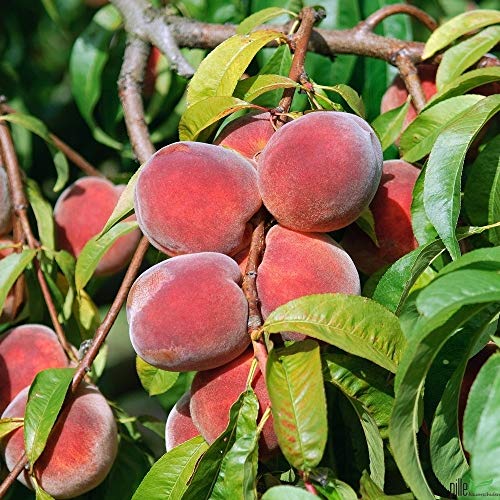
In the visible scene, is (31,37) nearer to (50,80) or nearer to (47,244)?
(50,80)

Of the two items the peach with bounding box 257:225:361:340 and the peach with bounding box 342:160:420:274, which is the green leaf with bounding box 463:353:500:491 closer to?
the peach with bounding box 257:225:361:340

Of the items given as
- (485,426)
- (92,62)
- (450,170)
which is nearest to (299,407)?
(485,426)

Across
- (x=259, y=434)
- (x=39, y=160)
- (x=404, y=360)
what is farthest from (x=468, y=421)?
(x=39, y=160)

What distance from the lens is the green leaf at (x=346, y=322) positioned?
70cm

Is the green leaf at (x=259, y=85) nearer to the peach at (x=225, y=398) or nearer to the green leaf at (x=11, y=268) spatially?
the peach at (x=225, y=398)

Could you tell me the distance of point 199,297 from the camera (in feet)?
2.46

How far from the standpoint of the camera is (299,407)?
2.22 ft

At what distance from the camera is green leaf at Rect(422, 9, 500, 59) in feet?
3.77

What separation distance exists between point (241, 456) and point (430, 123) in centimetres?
52

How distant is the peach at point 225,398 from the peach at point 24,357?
0.46 m

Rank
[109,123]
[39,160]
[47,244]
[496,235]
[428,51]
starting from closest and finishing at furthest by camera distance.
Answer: [496,235] < [428,51] < [47,244] < [109,123] < [39,160]

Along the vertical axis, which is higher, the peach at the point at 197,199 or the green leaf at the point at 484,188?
the peach at the point at 197,199

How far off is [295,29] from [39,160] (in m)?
0.99

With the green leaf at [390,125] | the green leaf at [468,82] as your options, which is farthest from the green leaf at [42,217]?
the green leaf at [468,82]
